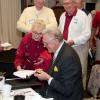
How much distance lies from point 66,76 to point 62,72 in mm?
54

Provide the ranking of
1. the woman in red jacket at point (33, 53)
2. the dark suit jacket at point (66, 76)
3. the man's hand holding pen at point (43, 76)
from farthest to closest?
the woman in red jacket at point (33, 53), the man's hand holding pen at point (43, 76), the dark suit jacket at point (66, 76)

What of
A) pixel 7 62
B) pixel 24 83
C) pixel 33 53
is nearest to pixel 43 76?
pixel 24 83

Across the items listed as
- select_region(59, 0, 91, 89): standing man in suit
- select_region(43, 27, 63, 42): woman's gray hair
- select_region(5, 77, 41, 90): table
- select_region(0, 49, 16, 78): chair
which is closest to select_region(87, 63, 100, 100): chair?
select_region(59, 0, 91, 89): standing man in suit

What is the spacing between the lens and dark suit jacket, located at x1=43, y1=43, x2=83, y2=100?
7.37 ft

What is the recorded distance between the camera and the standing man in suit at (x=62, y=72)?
2.25 meters

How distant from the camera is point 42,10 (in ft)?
12.1

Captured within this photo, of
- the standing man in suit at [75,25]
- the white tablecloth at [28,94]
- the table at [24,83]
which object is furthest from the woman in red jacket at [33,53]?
the white tablecloth at [28,94]

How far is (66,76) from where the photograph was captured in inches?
88.5

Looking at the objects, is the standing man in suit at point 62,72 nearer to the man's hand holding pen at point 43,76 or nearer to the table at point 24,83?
the man's hand holding pen at point 43,76

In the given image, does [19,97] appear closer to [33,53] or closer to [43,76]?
[43,76]

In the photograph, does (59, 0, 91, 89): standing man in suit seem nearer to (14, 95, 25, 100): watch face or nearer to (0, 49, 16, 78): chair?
(0, 49, 16, 78): chair

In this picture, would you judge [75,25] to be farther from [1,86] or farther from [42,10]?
[1,86]

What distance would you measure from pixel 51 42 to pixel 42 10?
4.78 feet

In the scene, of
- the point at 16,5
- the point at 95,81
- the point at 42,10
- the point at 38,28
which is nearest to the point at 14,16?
the point at 16,5
